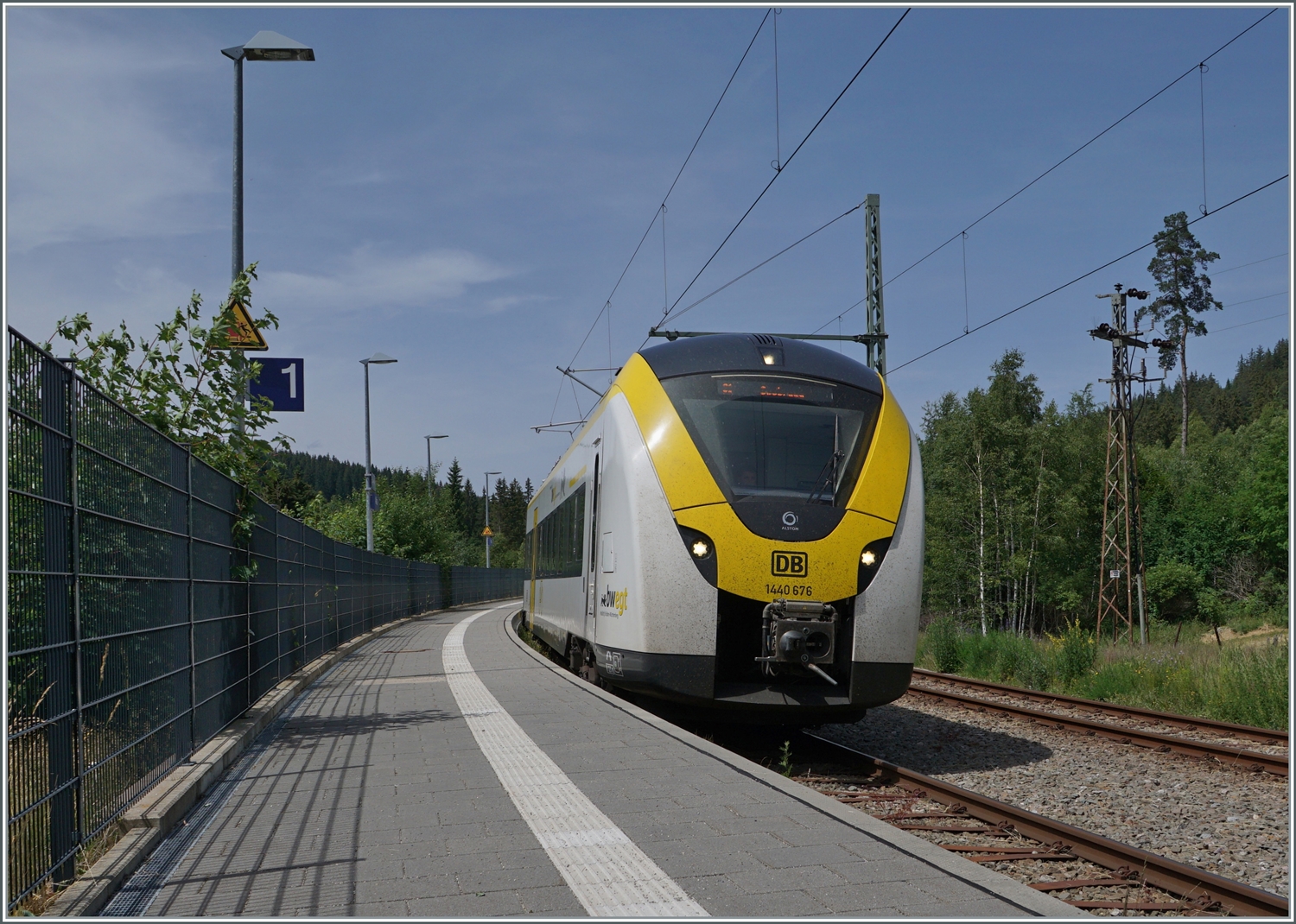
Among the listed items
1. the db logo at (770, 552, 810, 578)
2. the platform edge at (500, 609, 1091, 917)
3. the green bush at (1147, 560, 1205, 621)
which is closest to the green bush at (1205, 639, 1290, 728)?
the db logo at (770, 552, 810, 578)

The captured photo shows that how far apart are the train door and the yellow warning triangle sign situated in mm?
3336

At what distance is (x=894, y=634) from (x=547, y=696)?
14.3ft

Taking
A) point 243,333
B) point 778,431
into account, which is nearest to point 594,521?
point 778,431

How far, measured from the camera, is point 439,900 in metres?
4.39

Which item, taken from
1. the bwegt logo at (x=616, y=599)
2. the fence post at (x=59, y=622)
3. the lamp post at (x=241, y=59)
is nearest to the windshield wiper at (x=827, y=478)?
the bwegt logo at (x=616, y=599)

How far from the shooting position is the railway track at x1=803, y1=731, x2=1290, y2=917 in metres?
5.04

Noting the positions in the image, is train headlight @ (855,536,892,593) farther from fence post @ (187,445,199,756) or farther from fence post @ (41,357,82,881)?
fence post @ (41,357,82,881)

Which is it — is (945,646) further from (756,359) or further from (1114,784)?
(756,359)

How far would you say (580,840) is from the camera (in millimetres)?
5324

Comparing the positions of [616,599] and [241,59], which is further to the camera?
[241,59]

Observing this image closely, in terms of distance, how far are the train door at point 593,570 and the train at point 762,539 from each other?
2.22 ft

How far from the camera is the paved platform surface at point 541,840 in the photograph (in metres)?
4.37

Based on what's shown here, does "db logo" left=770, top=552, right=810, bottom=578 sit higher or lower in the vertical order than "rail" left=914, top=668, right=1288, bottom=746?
higher

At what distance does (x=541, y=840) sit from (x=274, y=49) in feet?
34.4
